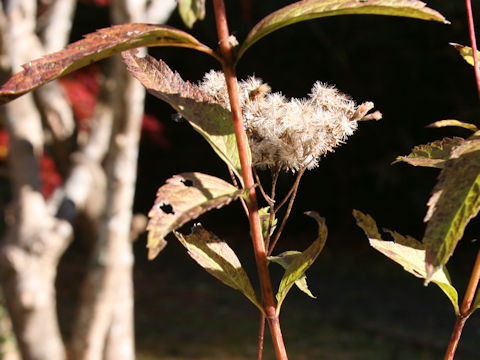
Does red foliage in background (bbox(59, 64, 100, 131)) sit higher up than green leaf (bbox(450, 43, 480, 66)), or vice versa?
red foliage in background (bbox(59, 64, 100, 131))

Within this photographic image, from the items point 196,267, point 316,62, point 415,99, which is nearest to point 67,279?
point 196,267

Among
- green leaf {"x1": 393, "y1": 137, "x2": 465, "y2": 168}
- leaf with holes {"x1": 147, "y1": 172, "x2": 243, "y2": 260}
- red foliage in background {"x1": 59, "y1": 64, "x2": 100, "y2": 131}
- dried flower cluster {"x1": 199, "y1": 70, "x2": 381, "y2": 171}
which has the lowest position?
leaf with holes {"x1": 147, "y1": 172, "x2": 243, "y2": 260}

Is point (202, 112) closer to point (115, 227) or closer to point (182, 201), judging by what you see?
point (182, 201)

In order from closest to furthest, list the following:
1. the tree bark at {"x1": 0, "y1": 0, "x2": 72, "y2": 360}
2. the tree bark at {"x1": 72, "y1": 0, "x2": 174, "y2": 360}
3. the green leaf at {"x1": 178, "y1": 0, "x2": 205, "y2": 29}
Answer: the green leaf at {"x1": 178, "y1": 0, "x2": 205, "y2": 29}
the tree bark at {"x1": 0, "y1": 0, "x2": 72, "y2": 360}
the tree bark at {"x1": 72, "y1": 0, "x2": 174, "y2": 360}

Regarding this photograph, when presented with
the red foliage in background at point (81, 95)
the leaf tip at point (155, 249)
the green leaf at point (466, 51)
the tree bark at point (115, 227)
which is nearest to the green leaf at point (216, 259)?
the leaf tip at point (155, 249)

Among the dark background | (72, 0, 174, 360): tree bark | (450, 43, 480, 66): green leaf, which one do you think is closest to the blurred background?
the dark background

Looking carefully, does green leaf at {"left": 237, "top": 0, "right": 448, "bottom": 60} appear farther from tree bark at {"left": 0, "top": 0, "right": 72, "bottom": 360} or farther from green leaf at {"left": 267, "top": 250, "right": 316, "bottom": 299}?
tree bark at {"left": 0, "top": 0, "right": 72, "bottom": 360}
